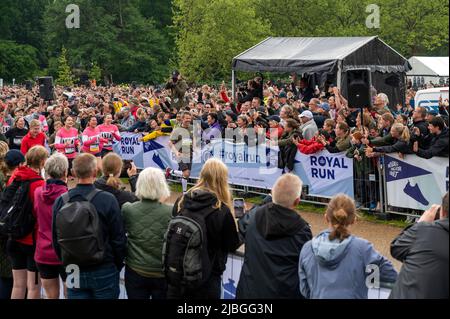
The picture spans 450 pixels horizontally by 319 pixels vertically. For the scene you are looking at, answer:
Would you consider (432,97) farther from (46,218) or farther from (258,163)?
(46,218)

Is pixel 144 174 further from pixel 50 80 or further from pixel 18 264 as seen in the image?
pixel 50 80

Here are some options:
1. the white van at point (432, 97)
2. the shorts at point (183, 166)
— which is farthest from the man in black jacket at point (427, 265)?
the white van at point (432, 97)

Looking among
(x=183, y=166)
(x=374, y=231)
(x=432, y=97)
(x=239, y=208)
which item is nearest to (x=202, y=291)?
(x=239, y=208)

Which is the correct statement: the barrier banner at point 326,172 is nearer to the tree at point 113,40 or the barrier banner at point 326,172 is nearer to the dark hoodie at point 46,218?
the dark hoodie at point 46,218

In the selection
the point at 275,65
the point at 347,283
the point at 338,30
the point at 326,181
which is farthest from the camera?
the point at 338,30

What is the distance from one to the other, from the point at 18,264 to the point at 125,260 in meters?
1.61

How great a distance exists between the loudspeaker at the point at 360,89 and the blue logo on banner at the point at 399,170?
982mm

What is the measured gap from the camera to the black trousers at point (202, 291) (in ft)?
20.0

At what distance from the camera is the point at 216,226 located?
19.9 ft

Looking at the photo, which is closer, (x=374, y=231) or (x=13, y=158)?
(x=13, y=158)

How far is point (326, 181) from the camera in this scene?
13.7 m

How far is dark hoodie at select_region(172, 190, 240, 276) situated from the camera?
607 cm

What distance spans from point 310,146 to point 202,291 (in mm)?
7942

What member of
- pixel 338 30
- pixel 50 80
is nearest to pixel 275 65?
pixel 50 80
